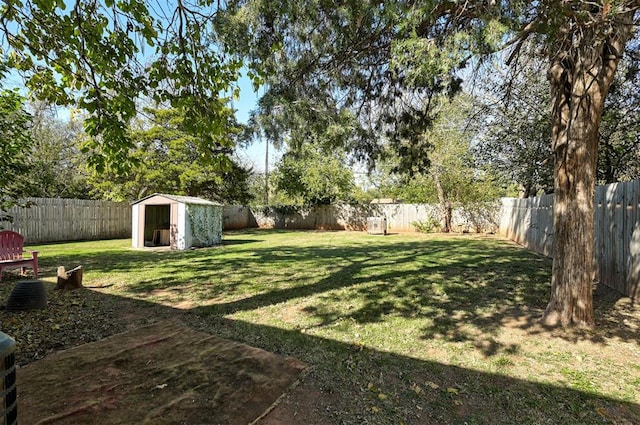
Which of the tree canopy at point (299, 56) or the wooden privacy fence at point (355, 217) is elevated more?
the tree canopy at point (299, 56)

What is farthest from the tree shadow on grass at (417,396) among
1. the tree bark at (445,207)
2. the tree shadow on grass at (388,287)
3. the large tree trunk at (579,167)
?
the tree bark at (445,207)

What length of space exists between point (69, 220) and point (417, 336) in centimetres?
1438

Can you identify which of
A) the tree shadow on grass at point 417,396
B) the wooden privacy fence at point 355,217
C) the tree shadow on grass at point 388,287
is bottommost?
the tree shadow on grass at point 417,396

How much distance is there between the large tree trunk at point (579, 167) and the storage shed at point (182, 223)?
33.6 feet

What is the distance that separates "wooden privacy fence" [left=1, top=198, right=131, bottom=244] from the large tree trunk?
528 inches

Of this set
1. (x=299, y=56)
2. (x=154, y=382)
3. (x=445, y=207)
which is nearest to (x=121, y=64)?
(x=299, y=56)

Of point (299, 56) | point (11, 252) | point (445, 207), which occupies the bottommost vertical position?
point (11, 252)

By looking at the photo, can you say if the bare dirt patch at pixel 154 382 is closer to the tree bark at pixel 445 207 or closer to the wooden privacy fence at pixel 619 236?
the wooden privacy fence at pixel 619 236

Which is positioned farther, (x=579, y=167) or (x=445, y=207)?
(x=445, y=207)

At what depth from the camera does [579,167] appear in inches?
138

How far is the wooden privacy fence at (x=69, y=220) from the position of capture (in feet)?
38.1

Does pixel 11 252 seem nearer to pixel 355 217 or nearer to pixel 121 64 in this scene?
pixel 121 64

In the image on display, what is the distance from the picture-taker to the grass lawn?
2.33 metres

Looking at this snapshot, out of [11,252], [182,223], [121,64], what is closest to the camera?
[121,64]
